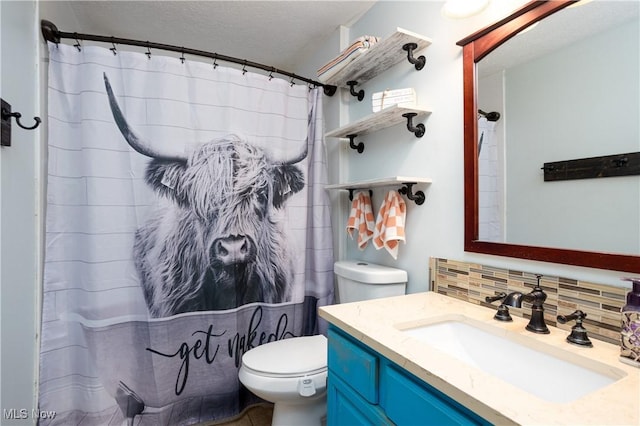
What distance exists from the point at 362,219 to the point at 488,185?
0.68m

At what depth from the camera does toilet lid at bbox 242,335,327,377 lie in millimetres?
1354

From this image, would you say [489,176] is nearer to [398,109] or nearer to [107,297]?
[398,109]

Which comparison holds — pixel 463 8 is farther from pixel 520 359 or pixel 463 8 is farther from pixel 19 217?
pixel 19 217

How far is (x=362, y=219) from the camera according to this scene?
1.70 meters

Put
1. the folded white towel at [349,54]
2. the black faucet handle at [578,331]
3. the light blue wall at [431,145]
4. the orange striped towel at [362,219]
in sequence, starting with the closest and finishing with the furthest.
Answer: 1. the black faucet handle at [578,331]
2. the light blue wall at [431,145]
3. the folded white towel at [349,54]
4. the orange striped towel at [362,219]

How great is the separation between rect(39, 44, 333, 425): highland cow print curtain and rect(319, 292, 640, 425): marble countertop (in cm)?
83

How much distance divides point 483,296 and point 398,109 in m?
0.82

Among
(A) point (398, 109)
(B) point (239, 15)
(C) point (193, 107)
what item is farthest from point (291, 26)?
(A) point (398, 109)

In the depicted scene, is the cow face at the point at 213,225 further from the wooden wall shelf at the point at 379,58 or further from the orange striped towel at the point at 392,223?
the orange striped towel at the point at 392,223

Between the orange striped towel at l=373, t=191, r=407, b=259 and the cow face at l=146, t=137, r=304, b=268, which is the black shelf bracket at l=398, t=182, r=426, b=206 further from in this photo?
the cow face at l=146, t=137, r=304, b=268

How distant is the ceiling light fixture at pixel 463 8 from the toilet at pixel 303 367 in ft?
3.49

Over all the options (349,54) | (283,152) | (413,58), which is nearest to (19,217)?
(283,152)

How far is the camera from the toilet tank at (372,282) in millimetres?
1455

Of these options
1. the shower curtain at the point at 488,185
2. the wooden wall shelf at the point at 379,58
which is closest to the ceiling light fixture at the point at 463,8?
the wooden wall shelf at the point at 379,58
